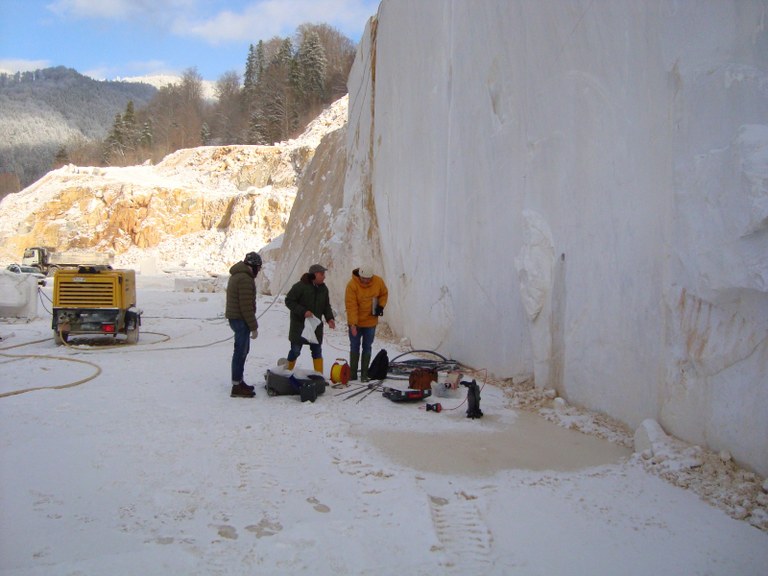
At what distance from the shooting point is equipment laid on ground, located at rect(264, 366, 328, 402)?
6117 mm

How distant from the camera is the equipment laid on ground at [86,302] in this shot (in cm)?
991

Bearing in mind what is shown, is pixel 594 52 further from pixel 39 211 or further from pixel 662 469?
pixel 39 211

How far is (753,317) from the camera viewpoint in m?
3.71

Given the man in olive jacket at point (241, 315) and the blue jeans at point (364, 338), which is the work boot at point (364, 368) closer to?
the blue jeans at point (364, 338)

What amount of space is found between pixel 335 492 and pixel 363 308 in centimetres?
355

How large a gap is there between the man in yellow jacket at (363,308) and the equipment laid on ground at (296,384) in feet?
2.92

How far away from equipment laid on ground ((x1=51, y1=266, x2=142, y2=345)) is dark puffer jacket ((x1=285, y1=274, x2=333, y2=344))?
15.0 ft

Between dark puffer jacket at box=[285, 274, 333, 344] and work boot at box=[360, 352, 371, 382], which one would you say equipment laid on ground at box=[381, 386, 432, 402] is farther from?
dark puffer jacket at box=[285, 274, 333, 344]

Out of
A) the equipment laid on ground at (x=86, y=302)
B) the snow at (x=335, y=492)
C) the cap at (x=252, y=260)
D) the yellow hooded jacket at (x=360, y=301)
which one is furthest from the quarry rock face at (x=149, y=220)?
the snow at (x=335, y=492)

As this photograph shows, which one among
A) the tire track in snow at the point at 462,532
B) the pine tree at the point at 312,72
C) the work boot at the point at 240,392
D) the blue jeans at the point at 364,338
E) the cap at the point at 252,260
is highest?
the pine tree at the point at 312,72

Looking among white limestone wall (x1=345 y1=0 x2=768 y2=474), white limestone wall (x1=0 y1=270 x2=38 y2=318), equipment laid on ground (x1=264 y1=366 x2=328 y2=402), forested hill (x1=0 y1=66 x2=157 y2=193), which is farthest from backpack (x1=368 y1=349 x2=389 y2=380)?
forested hill (x1=0 y1=66 x2=157 y2=193)

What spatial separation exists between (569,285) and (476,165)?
105 inches

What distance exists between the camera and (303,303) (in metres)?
7.03

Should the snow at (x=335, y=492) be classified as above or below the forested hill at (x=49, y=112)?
below
